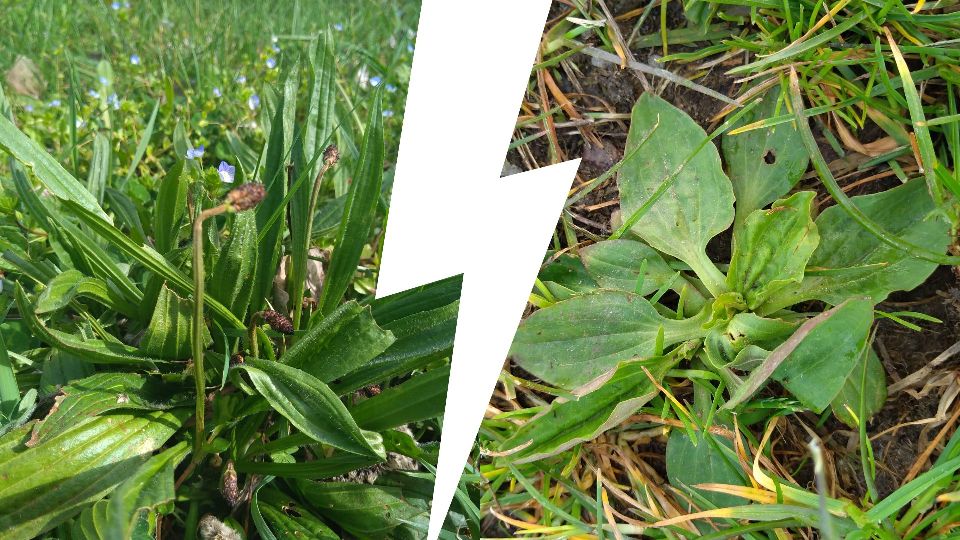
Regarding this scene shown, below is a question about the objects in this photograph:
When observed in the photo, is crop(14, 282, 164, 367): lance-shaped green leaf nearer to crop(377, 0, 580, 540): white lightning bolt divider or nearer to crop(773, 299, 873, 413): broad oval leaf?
crop(377, 0, 580, 540): white lightning bolt divider

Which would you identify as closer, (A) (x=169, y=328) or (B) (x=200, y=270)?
(B) (x=200, y=270)

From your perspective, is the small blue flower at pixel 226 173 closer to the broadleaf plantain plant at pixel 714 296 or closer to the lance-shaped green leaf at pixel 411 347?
the lance-shaped green leaf at pixel 411 347

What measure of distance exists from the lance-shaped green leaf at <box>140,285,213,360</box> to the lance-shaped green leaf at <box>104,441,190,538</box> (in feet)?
0.55

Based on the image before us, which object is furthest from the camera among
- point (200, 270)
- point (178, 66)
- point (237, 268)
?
point (178, 66)

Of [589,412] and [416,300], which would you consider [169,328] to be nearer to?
[416,300]

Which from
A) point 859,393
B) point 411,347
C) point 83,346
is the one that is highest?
point 83,346

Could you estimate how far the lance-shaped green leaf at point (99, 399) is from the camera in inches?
49.6

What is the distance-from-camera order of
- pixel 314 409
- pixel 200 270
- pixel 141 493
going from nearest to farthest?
pixel 200 270 → pixel 141 493 → pixel 314 409

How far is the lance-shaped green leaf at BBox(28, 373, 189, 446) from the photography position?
1.26 meters

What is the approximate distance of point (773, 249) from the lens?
1.36 meters

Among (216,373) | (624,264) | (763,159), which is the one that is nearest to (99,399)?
(216,373)

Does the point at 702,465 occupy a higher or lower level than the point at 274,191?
lower

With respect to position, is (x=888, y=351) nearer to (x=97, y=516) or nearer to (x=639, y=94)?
(x=639, y=94)

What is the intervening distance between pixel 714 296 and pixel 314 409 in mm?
679
